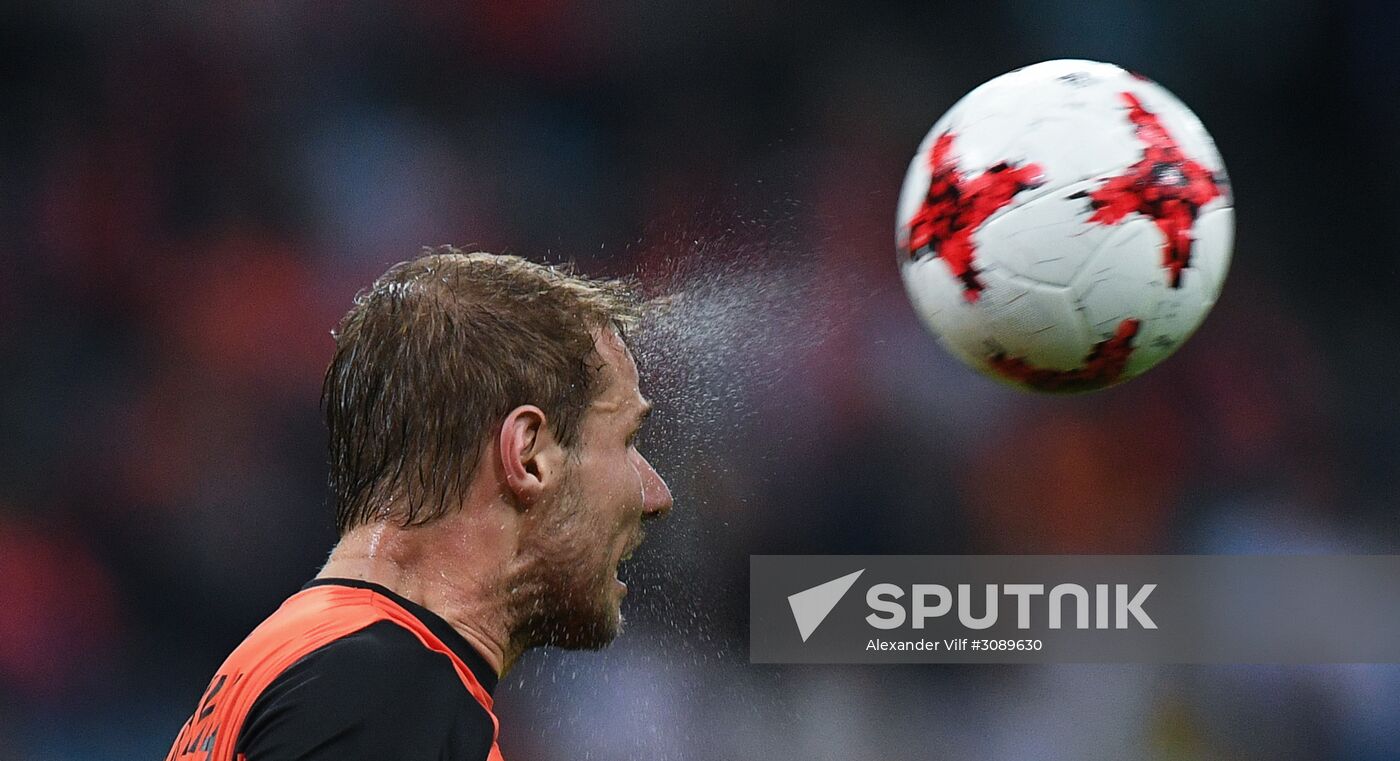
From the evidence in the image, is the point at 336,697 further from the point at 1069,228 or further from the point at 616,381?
the point at 1069,228

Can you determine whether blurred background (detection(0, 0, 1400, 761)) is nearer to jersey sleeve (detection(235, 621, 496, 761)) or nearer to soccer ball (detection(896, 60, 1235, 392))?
soccer ball (detection(896, 60, 1235, 392))

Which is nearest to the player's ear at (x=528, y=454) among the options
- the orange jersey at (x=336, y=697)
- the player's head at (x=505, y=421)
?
the player's head at (x=505, y=421)

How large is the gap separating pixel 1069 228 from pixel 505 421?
1005mm

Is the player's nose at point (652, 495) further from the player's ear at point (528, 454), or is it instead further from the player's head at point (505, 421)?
the player's ear at point (528, 454)

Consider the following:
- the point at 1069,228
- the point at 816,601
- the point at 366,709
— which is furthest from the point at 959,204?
the point at 816,601

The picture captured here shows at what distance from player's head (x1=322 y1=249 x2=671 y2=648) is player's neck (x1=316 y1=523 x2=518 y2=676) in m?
0.02

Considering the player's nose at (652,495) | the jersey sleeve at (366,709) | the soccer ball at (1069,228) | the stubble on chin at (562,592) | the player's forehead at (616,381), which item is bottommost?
the jersey sleeve at (366,709)

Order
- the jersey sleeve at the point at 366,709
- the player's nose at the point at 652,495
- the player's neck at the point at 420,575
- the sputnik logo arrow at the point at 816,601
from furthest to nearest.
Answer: the sputnik logo arrow at the point at 816,601, the player's nose at the point at 652,495, the player's neck at the point at 420,575, the jersey sleeve at the point at 366,709

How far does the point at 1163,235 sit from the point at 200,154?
12.5ft

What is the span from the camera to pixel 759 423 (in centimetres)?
482

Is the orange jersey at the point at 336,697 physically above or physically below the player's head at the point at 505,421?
below

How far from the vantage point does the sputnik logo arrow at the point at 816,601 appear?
4684mm

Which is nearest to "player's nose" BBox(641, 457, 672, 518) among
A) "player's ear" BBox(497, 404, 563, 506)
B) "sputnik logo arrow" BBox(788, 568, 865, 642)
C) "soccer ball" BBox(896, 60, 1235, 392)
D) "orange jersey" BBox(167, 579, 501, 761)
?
"player's ear" BBox(497, 404, 563, 506)

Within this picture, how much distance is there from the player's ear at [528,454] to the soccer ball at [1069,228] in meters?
0.84
